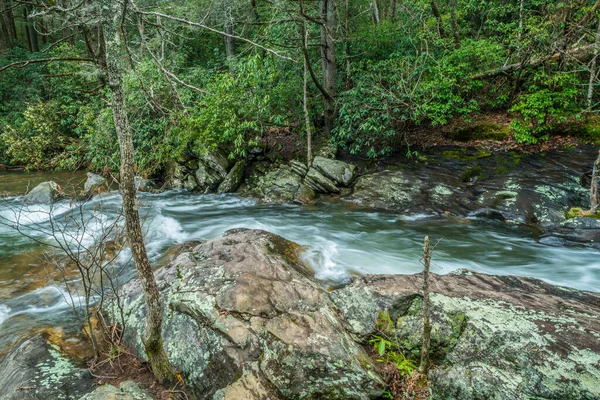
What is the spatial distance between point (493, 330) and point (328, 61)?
33.9 ft

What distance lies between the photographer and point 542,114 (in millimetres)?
9844

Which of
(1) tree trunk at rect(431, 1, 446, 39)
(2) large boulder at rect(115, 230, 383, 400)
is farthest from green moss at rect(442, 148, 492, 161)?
(2) large boulder at rect(115, 230, 383, 400)

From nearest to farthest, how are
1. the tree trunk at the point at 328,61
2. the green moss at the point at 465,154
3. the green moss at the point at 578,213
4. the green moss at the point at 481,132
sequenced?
the green moss at the point at 578,213 < the green moss at the point at 465,154 < the tree trunk at the point at 328,61 < the green moss at the point at 481,132

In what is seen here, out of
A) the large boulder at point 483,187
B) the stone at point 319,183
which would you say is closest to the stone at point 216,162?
the stone at point 319,183

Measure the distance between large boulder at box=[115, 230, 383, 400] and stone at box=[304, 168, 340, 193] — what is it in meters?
6.21

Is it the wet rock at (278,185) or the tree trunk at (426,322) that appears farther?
the wet rock at (278,185)

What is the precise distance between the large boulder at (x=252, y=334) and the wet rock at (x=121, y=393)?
1.26 ft

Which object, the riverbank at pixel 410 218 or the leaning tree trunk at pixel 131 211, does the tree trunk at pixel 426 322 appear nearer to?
the riverbank at pixel 410 218

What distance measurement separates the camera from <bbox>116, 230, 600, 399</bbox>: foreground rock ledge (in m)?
2.90

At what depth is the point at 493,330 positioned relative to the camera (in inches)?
130

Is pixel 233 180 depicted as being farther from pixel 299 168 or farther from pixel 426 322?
pixel 426 322

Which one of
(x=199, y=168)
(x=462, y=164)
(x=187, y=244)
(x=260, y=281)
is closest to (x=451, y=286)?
(x=260, y=281)

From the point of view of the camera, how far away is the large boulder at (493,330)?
9.14 feet

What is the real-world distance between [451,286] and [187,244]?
5.13 metres
